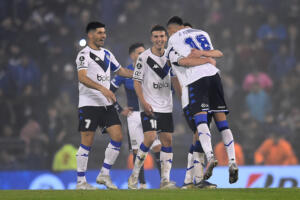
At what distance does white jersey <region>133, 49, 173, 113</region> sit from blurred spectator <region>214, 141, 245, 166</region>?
17.3 feet

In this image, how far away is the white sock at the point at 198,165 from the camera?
9.12 m

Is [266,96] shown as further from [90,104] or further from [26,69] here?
[90,104]

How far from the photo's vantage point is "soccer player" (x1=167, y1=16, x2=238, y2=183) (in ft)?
28.5

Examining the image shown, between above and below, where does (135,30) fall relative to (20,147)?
above

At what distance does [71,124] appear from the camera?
16.5m

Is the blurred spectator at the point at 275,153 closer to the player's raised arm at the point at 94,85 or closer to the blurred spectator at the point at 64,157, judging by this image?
the blurred spectator at the point at 64,157

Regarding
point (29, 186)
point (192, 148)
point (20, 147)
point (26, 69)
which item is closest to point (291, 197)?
point (192, 148)

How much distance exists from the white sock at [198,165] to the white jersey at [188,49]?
101 cm

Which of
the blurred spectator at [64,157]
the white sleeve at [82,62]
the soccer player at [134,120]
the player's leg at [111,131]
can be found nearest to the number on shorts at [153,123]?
the player's leg at [111,131]

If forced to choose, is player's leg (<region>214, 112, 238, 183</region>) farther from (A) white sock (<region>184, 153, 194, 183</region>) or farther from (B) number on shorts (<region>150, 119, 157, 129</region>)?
(B) number on shorts (<region>150, 119, 157, 129</region>)

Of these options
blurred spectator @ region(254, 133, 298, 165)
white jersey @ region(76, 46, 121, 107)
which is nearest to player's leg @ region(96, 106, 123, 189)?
white jersey @ region(76, 46, 121, 107)

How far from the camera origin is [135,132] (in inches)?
467

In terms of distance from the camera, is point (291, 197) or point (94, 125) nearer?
point (291, 197)

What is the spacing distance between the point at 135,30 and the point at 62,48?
246cm
